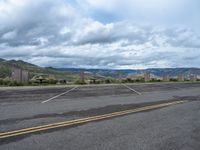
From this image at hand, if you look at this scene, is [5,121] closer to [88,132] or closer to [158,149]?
[88,132]

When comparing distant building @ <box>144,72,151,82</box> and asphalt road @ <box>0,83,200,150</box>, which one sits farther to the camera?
distant building @ <box>144,72,151,82</box>

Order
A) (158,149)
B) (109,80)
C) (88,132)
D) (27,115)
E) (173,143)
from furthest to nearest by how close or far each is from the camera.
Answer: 1. (109,80)
2. (27,115)
3. (88,132)
4. (173,143)
5. (158,149)

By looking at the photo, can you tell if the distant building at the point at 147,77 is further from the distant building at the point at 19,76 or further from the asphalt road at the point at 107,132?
the asphalt road at the point at 107,132

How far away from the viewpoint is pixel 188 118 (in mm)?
10320

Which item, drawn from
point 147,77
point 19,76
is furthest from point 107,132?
point 147,77

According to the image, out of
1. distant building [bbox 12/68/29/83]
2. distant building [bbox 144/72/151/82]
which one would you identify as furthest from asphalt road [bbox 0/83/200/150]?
distant building [bbox 144/72/151/82]

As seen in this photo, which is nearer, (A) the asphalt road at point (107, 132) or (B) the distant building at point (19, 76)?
(A) the asphalt road at point (107, 132)

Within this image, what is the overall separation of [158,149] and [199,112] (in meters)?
6.55

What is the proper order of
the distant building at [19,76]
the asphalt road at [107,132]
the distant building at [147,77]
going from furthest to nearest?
the distant building at [147,77]
the distant building at [19,76]
the asphalt road at [107,132]

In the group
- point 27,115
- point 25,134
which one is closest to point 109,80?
point 27,115

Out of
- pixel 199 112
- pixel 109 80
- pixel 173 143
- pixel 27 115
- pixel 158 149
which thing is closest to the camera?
pixel 158 149

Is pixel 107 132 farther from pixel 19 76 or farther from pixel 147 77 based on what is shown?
pixel 147 77

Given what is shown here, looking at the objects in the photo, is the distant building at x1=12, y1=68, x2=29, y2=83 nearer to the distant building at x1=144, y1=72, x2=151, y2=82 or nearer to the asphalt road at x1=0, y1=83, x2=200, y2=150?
the asphalt road at x1=0, y1=83, x2=200, y2=150

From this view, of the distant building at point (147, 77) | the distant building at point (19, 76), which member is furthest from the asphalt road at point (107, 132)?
the distant building at point (147, 77)
